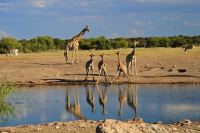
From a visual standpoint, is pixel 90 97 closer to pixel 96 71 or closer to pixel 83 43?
pixel 96 71

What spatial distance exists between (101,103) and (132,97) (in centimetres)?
222

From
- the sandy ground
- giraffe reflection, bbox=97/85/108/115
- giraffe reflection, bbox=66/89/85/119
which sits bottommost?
giraffe reflection, bbox=66/89/85/119

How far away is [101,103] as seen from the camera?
23.7 metres

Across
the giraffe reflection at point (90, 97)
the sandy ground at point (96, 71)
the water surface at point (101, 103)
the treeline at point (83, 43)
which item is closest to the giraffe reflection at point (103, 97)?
the water surface at point (101, 103)

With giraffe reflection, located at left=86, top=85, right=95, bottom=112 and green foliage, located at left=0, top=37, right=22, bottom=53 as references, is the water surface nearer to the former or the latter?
giraffe reflection, located at left=86, top=85, right=95, bottom=112

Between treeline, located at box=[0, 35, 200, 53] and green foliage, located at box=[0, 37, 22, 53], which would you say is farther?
treeline, located at box=[0, 35, 200, 53]

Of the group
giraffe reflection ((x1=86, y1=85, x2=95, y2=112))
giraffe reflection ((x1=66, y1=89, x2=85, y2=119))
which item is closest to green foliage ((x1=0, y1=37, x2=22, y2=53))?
giraffe reflection ((x1=86, y1=85, x2=95, y2=112))

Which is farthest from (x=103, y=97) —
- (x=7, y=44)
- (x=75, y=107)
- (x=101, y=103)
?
(x=7, y=44)

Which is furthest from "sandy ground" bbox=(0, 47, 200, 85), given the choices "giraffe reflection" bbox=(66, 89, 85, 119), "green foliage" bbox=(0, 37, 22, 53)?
"green foliage" bbox=(0, 37, 22, 53)

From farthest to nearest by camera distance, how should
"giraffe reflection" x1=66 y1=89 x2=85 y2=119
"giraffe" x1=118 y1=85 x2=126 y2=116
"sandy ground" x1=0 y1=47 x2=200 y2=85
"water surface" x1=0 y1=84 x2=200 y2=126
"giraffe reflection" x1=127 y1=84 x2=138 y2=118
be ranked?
"sandy ground" x1=0 y1=47 x2=200 y2=85 → "giraffe reflection" x1=127 y1=84 x2=138 y2=118 → "giraffe" x1=118 y1=85 x2=126 y2=116 → "giraffe reflection" x1=66 y1=89 x2=85 y2=119 → "water surface" x1=0 y1=84 x2=200 y2=126

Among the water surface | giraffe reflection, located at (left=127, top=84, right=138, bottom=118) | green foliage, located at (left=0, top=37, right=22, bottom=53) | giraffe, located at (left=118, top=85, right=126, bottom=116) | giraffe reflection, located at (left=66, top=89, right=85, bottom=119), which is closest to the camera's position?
the water surface

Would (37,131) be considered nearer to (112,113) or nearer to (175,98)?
(112,113)

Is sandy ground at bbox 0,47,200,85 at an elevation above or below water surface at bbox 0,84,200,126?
above

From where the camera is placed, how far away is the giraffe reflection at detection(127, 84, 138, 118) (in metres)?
22.8
